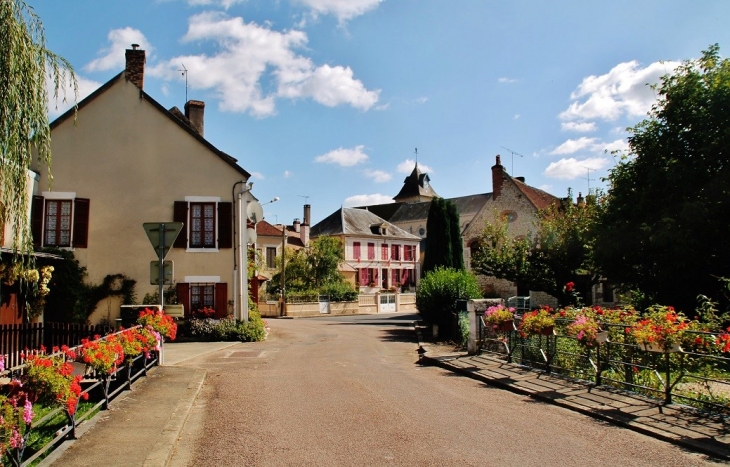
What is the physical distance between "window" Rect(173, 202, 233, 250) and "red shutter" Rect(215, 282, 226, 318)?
138 centimetres

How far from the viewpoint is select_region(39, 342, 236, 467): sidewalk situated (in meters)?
5.75

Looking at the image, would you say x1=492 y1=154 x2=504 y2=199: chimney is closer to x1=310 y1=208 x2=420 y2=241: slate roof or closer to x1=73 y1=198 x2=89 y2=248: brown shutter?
x1=310 y1=208 x2=420 y2=241: slate roof

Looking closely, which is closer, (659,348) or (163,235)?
(659,348)

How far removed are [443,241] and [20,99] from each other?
21573 millimetres

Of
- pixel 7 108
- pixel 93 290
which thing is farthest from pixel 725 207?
pixel 93 290

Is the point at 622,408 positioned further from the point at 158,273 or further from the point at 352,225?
the point at 352,225

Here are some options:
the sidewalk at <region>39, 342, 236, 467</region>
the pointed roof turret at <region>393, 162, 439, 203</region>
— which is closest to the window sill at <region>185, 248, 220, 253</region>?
the sidewalk at <region>39, 342, 236, 467</region>

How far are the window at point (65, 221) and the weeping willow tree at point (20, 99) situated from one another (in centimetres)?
1251

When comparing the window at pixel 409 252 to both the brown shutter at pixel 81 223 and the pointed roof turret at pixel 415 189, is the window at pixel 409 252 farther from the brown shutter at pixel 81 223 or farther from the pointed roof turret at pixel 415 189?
the brown shutter at pixel 81 223

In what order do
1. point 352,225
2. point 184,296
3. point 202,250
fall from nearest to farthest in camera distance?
1. point 184,296
2. point 202,250
3. point 352,225

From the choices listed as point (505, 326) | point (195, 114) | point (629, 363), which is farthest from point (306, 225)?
point (629, 363)

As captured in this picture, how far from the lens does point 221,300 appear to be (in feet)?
66.9

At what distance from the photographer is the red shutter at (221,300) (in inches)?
803

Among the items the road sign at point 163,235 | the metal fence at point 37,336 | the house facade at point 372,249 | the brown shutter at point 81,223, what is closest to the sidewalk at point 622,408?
the road sign at point 163,235
